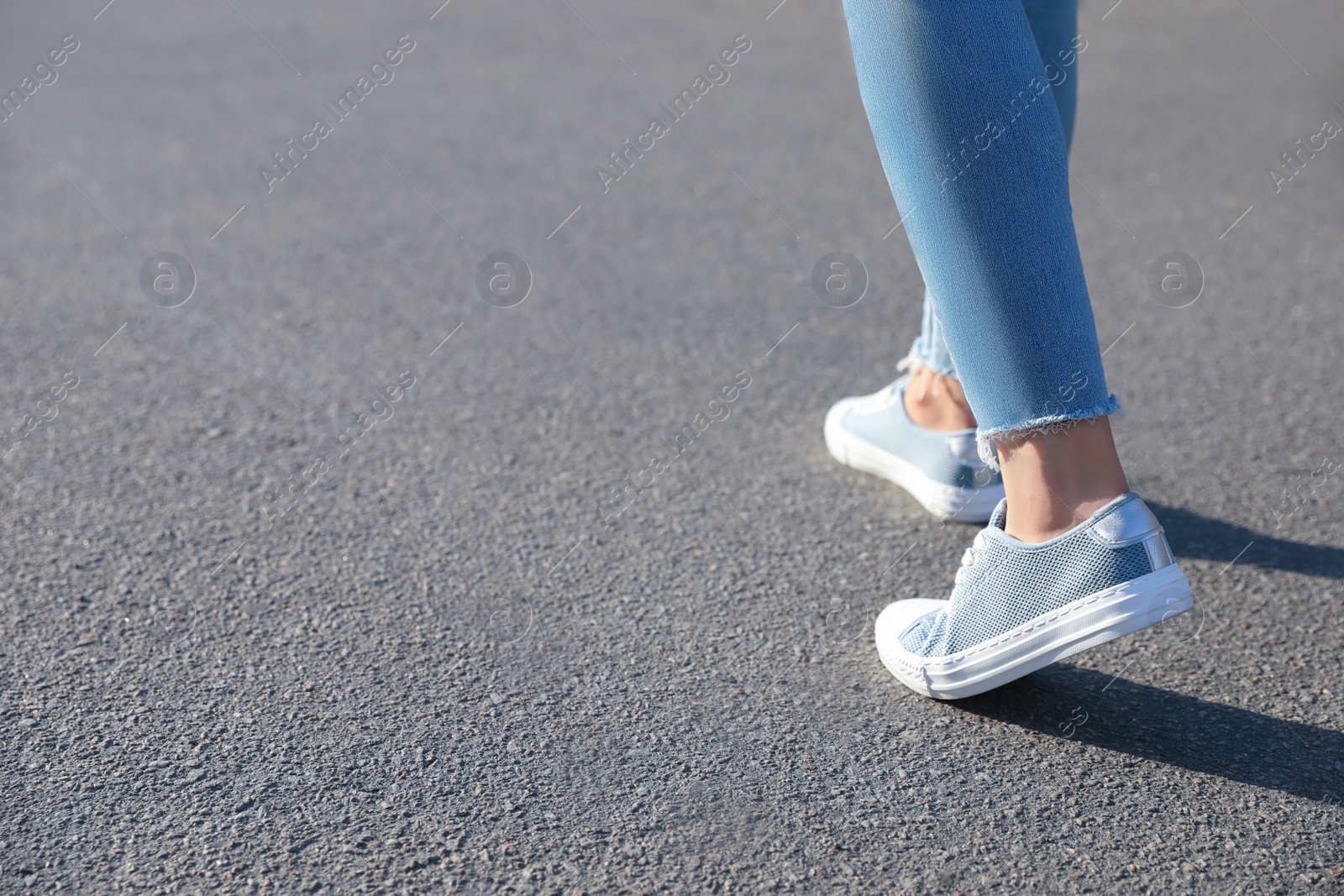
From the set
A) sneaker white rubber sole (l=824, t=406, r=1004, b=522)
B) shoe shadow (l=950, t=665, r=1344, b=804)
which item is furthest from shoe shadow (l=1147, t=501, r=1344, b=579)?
shoe shadow (l=950, t=665, r=1344, b=804)

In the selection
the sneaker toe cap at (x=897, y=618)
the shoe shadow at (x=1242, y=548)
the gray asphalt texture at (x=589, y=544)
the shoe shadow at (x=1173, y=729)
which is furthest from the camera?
the shoe shadow at (x=1242, y=548)

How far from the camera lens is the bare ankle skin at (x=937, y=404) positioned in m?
2.23

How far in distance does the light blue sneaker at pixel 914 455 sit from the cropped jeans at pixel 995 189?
68 cm

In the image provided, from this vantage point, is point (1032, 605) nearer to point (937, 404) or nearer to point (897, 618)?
point (897, 618)

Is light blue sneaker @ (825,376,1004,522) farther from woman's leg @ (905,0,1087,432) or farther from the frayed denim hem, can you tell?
the frayed denim hem

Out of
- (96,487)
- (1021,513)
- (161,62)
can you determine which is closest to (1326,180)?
(1021,513)

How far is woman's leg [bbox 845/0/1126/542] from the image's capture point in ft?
4.74

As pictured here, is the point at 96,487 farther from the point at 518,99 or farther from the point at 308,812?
the point at 518,99

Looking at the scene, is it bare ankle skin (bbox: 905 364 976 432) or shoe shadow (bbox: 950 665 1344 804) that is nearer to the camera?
shoe shadow (bbox: 950 665 1344 804)

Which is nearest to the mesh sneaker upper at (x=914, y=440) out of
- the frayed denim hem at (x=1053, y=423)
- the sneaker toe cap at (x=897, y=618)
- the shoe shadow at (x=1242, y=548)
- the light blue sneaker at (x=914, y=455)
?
the light blue sneaker at (x=914, y=455)

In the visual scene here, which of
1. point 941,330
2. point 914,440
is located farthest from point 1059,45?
point 914,440

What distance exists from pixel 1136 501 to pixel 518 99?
4603 mm

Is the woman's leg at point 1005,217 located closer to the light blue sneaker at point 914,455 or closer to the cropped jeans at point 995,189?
the cropped jeans at point 995,189

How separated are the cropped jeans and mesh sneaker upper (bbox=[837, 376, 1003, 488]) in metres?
0.68
